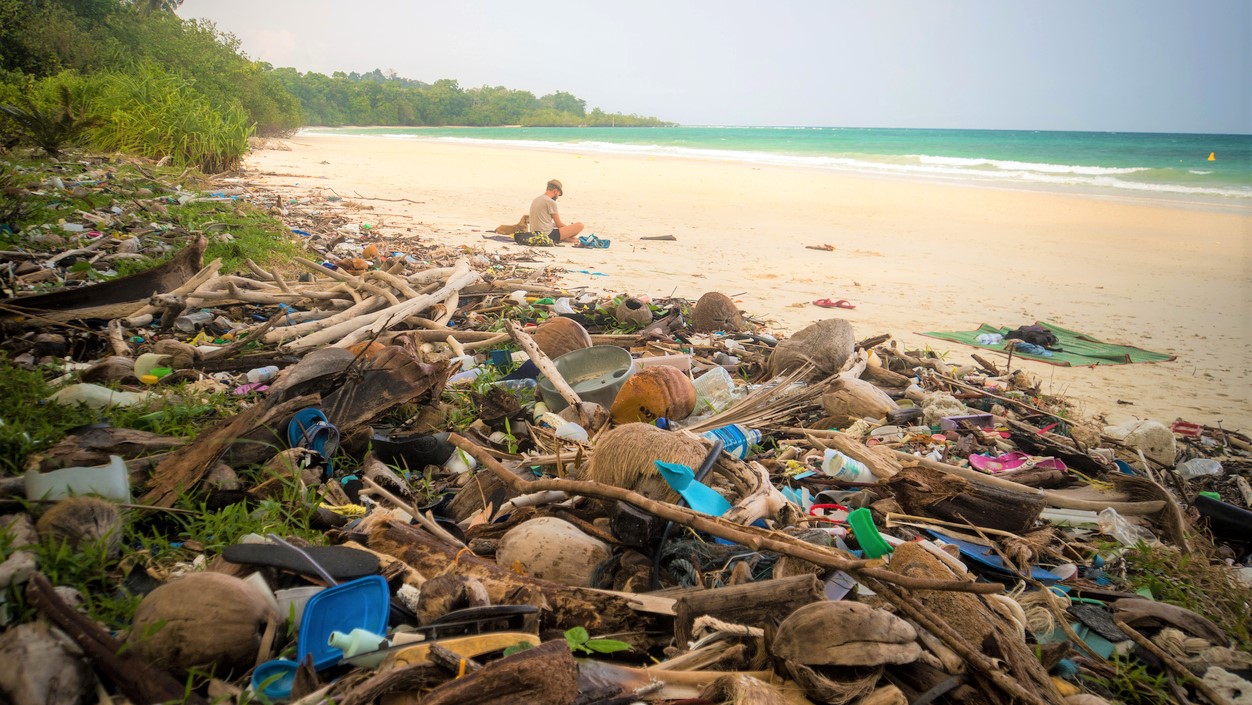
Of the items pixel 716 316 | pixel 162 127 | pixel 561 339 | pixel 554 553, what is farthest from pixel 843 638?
pixel 162 127

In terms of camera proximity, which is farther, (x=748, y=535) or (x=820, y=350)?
(x=820, y=350)

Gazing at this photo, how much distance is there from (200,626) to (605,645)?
1.07 metres

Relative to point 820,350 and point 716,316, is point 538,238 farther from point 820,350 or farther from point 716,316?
point 820,350

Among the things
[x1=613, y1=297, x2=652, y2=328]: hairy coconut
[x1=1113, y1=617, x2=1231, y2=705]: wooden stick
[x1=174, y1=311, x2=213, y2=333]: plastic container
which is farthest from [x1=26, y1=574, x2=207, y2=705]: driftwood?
[x1=613, y1=297, x2=652, y2=328]: hairy coconut

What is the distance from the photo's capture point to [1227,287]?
963 cm

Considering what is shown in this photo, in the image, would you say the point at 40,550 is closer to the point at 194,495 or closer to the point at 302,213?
the point at 194,495

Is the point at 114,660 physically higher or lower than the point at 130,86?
lower

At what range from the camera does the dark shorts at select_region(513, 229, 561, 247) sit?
10.0m

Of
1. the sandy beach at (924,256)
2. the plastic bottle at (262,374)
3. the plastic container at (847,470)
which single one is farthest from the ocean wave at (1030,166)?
the plastic bottle at (262,374)

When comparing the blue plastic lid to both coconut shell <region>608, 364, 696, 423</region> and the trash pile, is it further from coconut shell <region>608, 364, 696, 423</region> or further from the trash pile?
coconut shell <region>608, 364, 696, 423</region>

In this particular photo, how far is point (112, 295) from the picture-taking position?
4.70 metres

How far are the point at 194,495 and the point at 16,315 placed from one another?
8.77 ft

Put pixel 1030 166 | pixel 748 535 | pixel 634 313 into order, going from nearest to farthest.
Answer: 1. pixel 748 535
2. pixel 634 313
3. pixel 1030 166

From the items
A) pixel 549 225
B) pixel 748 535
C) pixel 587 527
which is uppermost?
pixel 549 225
